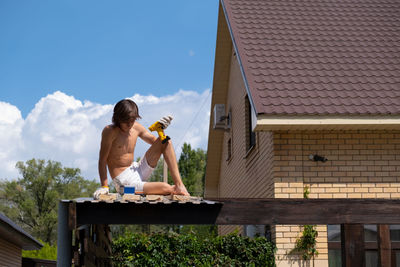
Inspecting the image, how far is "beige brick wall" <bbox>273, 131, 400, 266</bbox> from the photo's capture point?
9359 mm

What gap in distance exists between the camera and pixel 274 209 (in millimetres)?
5070

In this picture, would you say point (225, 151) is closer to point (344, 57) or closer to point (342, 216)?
point (344, 57)

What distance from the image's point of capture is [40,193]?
175 feet

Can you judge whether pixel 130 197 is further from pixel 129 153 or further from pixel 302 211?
pixel 302 211

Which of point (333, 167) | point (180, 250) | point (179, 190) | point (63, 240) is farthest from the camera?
point (180, 250)

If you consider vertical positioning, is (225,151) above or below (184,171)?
below

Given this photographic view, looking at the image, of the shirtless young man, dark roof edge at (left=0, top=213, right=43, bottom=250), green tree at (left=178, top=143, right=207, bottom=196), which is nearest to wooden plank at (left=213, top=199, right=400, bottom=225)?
the shirtless young man

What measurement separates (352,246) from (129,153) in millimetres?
2384

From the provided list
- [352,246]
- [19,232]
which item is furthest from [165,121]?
[19,232]

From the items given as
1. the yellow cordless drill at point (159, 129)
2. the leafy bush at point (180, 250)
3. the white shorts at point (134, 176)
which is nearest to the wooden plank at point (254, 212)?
the white shorts at point (134, 176)

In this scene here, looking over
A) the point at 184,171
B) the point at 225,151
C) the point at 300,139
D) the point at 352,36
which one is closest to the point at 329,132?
the point at 300,139

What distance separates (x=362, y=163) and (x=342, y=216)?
4797mm

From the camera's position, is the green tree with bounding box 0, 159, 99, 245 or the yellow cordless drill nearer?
the yellow cordless drill

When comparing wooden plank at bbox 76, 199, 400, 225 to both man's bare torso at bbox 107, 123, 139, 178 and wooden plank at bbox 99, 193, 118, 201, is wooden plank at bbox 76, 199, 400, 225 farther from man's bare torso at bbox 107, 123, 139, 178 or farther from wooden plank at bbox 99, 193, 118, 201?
man's bare torso at bbox 107, 123, 139, 178
